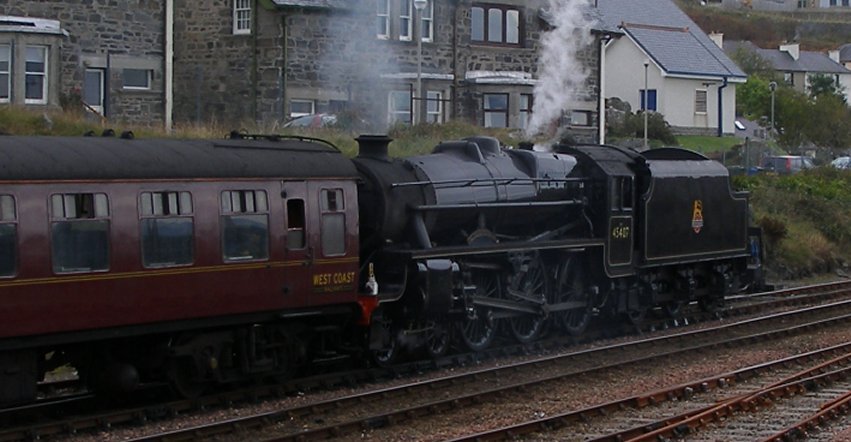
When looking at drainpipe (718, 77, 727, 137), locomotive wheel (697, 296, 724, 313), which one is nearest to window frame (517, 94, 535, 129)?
locomotive wheel (697, 296, 724, 313)

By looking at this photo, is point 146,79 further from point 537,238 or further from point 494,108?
point 537,238

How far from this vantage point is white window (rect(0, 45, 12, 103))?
29000mm

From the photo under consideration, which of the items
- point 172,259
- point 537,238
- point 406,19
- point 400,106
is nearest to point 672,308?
point 537,238

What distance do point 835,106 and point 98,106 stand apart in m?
45.2

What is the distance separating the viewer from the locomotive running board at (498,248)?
16.9m

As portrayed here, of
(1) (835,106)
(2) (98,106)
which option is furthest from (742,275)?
(1) (835,106)

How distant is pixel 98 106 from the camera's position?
102 ft

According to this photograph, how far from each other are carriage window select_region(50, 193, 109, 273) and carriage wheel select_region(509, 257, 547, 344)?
302 inches

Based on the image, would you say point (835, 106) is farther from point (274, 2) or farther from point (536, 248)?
point (536, 248)

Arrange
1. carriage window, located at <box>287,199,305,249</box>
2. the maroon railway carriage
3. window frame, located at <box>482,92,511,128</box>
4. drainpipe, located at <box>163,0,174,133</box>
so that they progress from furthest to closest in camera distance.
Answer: window frame, located at <box>482,92,511,128</box>
drainpipe, located at <box>163,0,174,133</box>
carriage window, located at <box>287,199,305,249</box>
the maroon railway carriage

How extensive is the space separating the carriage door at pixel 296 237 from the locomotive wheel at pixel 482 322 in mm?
3500

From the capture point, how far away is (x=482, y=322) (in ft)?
61.8

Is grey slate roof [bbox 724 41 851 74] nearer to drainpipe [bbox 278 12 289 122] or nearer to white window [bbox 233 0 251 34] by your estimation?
white window [bbox 233 0 251 34]

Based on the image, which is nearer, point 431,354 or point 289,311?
point 289,311
